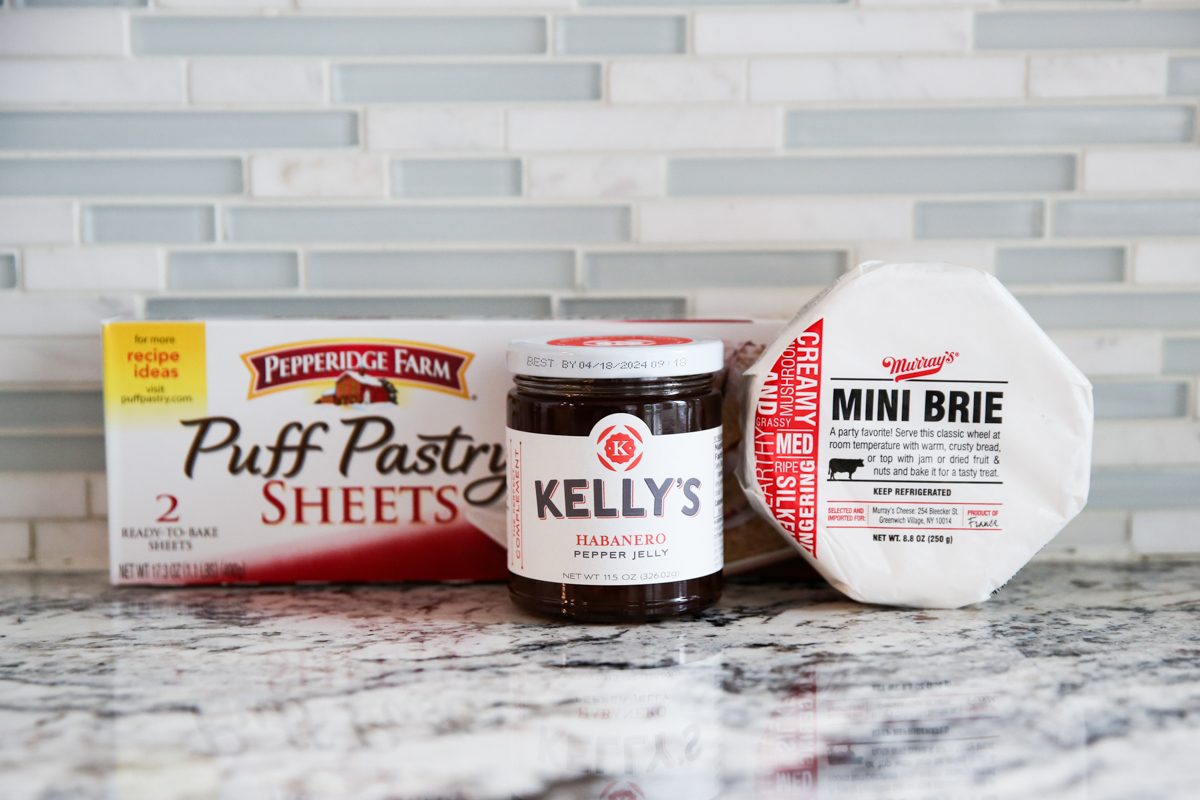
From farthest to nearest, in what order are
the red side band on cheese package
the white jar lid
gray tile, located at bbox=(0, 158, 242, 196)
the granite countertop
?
gray tile, located at bbox=(0, 158, 242, 196)
the red side band on cheese package
the white jar lid
the granite countertop

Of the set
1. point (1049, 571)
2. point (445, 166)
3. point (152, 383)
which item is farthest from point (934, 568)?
point (152, 383)

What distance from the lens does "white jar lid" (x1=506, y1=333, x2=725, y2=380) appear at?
2.60 ft

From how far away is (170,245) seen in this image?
106 cm

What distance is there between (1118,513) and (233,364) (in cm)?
97

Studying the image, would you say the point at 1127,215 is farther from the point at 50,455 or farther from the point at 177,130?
the point at 50,455

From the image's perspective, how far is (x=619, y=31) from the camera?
3.40ft

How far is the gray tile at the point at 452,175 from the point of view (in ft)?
3.45

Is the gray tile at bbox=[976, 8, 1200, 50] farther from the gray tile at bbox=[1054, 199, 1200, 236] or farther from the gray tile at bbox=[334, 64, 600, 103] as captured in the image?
Result: the gray tile at bbox=[334, 64, 600, 103]

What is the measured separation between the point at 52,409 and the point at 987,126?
3.50ft

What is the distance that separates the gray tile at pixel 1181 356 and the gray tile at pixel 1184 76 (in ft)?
0.89

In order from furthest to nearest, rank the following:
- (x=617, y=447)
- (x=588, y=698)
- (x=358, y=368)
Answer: (x=358, y=368), (x=617, y=447), (x=588, y=698)

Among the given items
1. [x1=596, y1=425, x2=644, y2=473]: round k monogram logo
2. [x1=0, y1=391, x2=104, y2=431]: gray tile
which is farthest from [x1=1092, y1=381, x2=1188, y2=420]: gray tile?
[x1=0, y1=391, x2=104, y2=431]: gray tile

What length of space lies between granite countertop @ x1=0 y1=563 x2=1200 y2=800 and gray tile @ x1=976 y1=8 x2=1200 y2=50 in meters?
0.58

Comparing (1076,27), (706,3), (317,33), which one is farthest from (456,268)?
(1076,27)
